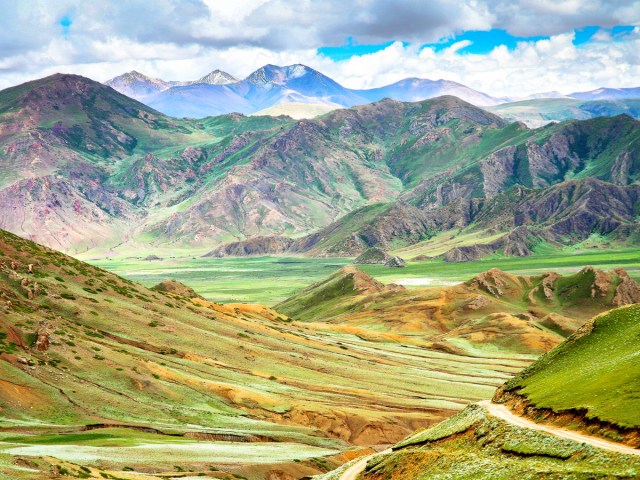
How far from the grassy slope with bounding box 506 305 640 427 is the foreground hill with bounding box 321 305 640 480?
7 cm

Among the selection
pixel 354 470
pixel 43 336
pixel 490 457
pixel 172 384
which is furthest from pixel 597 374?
pixel 43 336

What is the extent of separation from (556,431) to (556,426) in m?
→ 1.27

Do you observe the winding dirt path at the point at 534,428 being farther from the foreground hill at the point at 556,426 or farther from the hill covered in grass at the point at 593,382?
the hill covered in grass at the point at 593,382

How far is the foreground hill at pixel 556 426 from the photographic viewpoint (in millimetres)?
35719

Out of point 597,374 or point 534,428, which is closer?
point 534,428

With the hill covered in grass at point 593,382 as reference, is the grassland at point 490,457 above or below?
below

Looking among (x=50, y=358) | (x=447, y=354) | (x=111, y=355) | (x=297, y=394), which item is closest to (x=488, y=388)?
(x=297, y=394)

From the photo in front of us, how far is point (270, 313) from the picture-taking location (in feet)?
545

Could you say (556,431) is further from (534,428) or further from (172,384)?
(172,384)

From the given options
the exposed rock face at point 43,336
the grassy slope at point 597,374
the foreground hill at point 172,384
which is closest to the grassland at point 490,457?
the grassy slope at point 597,374

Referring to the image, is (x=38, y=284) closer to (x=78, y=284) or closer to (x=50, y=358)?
(x=78, y=284)

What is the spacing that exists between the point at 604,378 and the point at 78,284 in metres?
79.7

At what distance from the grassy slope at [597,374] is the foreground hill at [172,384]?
64.5 ft

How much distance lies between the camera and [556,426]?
42.5 metres
